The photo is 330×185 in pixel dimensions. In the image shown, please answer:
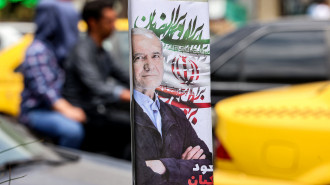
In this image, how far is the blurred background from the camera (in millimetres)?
3174

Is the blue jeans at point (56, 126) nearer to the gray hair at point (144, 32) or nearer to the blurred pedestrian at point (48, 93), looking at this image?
the blurred pedestrian at point (48, 93)

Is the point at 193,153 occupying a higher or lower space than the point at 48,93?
higher

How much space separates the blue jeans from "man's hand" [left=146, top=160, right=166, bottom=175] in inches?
112

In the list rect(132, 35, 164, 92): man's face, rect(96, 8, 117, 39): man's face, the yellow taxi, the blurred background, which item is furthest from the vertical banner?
rect(96, 8, 117, 39): man's face

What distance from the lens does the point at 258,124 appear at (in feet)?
11.3

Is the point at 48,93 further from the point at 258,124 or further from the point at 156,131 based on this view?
the point at 156,131

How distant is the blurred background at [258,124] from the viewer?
317 centimetres

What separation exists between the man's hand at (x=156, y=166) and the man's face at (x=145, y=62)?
218 millimetres

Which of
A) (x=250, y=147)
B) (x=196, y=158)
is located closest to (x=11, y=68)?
(x=250, y=147)

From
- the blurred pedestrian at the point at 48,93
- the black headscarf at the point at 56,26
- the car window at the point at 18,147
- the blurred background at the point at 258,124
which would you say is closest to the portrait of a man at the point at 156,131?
the blurred background at the point at 258,124

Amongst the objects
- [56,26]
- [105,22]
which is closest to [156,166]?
[105,22]

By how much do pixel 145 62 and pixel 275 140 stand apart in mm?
1838

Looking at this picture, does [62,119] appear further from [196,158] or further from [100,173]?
[196,158]

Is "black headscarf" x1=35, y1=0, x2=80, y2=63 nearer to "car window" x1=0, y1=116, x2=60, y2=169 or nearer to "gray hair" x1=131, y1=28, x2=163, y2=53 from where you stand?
"car window" x1=0, y1=116, x2=60, y2=169
